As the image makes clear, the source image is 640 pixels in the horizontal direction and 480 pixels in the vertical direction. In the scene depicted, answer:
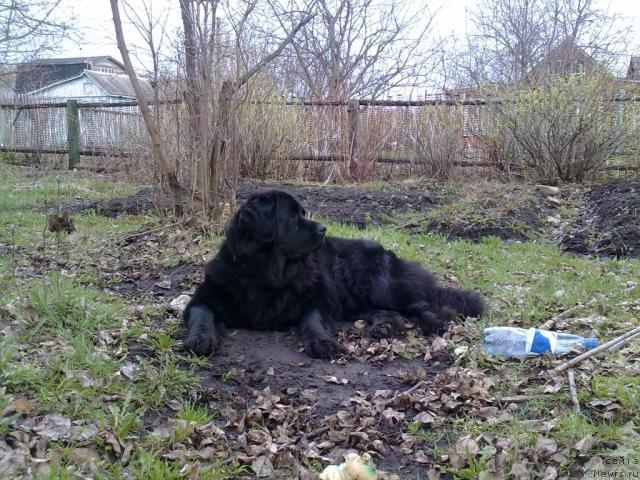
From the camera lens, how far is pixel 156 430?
9.20ft

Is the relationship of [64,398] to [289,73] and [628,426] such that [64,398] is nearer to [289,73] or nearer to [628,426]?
[628,426]

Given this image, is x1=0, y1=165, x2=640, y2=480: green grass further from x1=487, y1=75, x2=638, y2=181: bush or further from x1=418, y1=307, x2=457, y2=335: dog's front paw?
x1=487, y1=75, x2=638, y2=181: bush

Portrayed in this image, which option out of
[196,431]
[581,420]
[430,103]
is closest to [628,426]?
[581,420]

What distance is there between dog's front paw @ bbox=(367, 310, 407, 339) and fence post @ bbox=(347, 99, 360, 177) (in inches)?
350

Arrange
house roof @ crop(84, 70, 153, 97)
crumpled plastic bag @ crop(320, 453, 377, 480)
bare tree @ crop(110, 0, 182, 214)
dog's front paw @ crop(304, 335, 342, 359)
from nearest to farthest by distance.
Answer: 1. crumpled plastic bag @ crop(320, 453, 377, 480)
2. dog's front paw @ crop(304, 335, 342, 359)
3. bare tree @ crop(110, 0, 182, 214)
4. house roof @ crop(84, 70, 153, 97)

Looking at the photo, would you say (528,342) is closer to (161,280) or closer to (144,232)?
(161,280)

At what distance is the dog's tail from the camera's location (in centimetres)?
462

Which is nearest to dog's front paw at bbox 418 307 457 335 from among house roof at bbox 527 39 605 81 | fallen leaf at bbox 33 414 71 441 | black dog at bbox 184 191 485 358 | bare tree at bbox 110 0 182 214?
black dog at bbox 184 191 485 358

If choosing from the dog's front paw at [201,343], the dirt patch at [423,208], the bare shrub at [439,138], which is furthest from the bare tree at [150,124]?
the bare shrub at [439,138]

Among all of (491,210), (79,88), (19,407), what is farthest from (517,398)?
(79,88)

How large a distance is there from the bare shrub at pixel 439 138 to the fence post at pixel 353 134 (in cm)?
129

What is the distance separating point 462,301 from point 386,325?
2.22 feet

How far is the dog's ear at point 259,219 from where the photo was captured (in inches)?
174

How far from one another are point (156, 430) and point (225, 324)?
5.10ft
